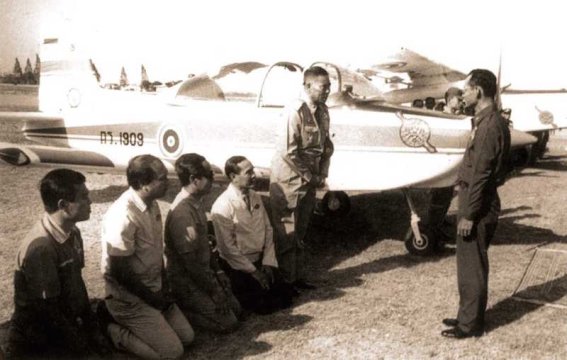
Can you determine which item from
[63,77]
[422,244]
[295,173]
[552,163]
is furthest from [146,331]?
[552,163]

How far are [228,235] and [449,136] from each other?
250 cm

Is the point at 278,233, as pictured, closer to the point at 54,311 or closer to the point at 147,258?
the point at 147,258

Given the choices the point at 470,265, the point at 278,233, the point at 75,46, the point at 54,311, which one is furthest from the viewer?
the point at 75,46

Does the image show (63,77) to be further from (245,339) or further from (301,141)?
(245,339)

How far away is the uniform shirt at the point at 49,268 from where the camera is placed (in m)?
3.00

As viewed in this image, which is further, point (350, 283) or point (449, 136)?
point (449, 136)

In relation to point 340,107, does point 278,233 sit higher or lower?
lower

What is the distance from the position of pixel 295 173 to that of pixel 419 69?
1597 centimetres

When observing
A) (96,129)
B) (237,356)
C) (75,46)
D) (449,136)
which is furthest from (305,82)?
(75,46)

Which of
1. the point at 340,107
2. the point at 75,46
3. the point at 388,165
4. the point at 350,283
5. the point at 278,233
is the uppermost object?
the point at 75,46

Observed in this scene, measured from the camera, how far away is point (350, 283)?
4.98m

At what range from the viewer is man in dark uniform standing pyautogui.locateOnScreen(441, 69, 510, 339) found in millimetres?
3553

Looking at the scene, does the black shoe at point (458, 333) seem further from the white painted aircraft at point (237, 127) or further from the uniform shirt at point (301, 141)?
the white painted aircraft at point (237, 127)

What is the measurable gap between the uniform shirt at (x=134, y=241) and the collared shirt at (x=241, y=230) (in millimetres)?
778
